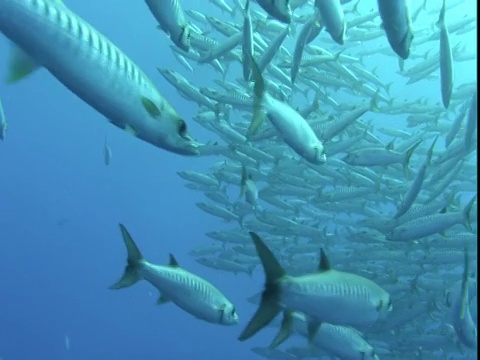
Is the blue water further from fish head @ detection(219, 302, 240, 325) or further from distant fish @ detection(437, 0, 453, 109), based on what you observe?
fish head @ detection(219, 302, 240, 325)

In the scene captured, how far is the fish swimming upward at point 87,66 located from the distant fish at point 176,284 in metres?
1.57

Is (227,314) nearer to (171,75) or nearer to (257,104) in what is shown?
(257,104)

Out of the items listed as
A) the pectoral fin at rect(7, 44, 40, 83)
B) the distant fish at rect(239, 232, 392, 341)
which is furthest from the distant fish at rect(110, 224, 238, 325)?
the pectoral fin at rect(7, 44, 40, 83)

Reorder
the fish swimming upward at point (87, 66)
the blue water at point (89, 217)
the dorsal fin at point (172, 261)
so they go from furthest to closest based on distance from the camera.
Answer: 1. the blue water at point (89, 217)
2. the dorsal fin at point (172, 261)
3. the fish swimming upward at point (87, 66)

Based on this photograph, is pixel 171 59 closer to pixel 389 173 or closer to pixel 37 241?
pixel 37 241

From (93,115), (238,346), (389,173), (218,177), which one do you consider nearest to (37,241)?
(93,115)

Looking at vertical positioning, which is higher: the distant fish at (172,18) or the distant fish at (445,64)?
the distant fish at (445,64)

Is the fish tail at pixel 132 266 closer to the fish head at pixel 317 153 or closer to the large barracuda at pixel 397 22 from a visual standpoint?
the fish head at pixel 317 153

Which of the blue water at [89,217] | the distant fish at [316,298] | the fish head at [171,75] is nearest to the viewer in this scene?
the distant fish at [316,298]

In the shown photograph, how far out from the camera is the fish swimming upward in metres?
1.88

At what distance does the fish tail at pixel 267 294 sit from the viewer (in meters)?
2.83

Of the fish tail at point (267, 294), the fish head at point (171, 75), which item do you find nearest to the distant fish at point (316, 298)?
the fish tail at point (267, 294)

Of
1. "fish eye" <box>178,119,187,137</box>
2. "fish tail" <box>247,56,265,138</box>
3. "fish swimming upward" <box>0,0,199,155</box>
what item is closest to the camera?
"fish swimming upward" <box>0,0,199,155</box>

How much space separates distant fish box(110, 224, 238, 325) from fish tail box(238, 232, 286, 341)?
764 mm
